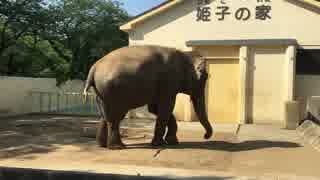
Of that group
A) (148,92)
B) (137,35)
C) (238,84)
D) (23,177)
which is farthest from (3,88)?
(23,177)

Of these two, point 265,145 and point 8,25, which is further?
point 8,25

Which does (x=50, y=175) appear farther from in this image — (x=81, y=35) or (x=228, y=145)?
(x=81, y=35)

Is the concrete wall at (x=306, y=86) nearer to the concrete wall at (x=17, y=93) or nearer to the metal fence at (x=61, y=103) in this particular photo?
the metal fence at (x=61, y=103)

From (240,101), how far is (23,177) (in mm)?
12509

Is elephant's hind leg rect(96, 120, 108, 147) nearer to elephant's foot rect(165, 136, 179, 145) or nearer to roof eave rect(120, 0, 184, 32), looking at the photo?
elephant's foot rect(165, 136, 179, 145)

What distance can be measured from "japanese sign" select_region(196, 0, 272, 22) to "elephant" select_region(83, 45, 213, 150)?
21.4 ft

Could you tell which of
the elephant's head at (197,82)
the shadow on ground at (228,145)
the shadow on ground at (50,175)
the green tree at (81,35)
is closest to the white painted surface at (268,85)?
the shadow on ground at (228,145)

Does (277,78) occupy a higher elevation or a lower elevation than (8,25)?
lower

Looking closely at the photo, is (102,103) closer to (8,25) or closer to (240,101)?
(240,101)

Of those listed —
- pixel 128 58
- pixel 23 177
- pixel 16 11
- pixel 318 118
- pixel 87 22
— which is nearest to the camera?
pixel 23 177

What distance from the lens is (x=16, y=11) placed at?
2469 centimetres

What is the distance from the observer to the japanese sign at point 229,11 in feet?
57.9

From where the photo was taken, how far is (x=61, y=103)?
22.7m

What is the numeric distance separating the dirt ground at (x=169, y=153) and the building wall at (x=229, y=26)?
15.8 ft
